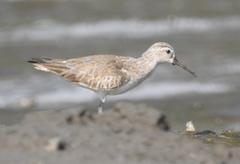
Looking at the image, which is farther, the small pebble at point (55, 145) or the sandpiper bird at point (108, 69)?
the sandpiper bird at point (108, 69)

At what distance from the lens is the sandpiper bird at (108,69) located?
10984 millimetres

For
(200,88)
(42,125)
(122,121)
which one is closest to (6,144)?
(42,125)

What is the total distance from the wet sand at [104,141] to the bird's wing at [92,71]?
1971 millimetres

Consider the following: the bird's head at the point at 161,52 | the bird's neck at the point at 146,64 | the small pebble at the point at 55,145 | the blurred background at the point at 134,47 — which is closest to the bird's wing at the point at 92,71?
Answer: the bird's neck at the point at 146,64

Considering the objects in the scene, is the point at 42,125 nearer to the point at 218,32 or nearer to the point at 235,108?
the point at 235,108

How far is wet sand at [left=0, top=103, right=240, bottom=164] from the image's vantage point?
8.26 m

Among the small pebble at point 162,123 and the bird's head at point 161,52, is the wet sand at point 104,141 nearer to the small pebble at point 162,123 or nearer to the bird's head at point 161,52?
the small pebble at point 162,123

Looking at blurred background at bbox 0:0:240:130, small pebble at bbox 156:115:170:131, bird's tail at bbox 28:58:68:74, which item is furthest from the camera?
blurred background at bbox 0:0:240:130

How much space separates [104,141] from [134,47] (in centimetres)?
1135

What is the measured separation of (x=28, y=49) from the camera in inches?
769

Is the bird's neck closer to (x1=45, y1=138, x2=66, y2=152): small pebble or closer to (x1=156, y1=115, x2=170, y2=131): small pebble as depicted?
(x1=156, y1=115, x2=170, y2=131): small pebble

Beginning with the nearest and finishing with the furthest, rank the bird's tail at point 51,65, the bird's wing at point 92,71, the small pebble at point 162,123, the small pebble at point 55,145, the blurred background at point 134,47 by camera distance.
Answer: the small pebble at point 55,145 → the small pebble at point 162,123 → the bird's wing at point 92,71 → the bird's tail at point 51,65 → the blurred background at point 134,47

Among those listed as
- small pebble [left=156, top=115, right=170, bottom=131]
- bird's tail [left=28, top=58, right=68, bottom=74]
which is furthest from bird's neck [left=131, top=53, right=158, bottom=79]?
small pebble [left=156, top=115, right=170, bottom=131]

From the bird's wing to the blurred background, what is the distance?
3.48 meters
